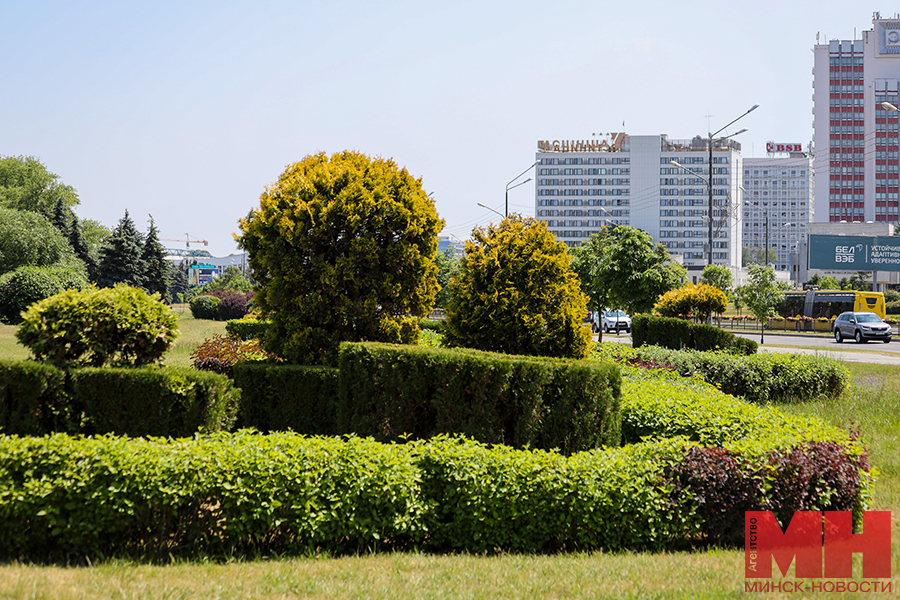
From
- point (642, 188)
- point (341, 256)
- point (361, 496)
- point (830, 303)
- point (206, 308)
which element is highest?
point (642, 188)

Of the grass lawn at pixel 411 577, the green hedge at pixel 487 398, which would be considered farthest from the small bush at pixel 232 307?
the grass lawn at pixel 411 577

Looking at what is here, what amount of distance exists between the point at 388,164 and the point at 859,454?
6.92 m

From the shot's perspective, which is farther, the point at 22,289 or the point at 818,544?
the point at 22,289

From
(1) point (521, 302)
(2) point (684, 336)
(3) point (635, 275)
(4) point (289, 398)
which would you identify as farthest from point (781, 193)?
(4) point (289, 398)

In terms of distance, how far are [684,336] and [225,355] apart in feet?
35.4

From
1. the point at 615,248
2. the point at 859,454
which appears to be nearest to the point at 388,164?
the point at 859,454

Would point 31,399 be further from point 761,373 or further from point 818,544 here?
A: point 761,373

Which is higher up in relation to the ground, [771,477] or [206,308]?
[206,308]

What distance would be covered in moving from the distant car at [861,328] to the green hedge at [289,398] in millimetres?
34030

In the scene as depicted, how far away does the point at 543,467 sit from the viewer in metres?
5.36

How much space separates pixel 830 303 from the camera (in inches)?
1831

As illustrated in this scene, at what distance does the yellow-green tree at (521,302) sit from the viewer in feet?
30.5

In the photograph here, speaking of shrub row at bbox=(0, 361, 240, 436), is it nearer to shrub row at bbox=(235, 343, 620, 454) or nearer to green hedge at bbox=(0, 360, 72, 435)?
green hedge at bbox=(0, 360, 72, 435)

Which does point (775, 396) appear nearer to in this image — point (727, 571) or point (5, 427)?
point (727, 571)
